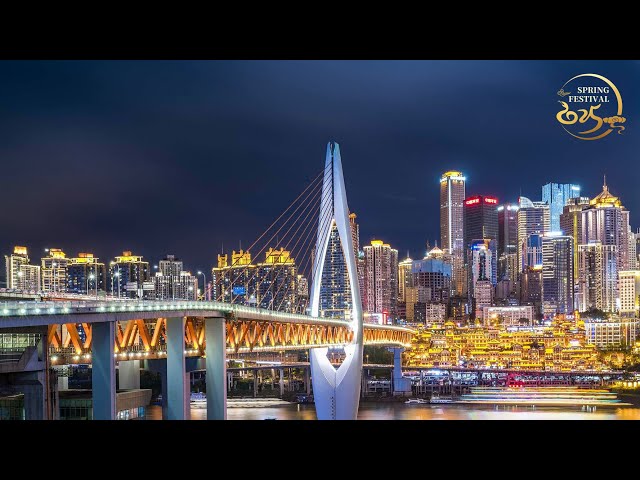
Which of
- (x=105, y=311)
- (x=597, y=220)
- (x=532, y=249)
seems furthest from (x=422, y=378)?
(x=105, y=311)

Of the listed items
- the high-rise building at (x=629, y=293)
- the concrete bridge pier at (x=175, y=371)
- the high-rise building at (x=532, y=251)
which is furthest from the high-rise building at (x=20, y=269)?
the high-rise building at (x=532, y=251)

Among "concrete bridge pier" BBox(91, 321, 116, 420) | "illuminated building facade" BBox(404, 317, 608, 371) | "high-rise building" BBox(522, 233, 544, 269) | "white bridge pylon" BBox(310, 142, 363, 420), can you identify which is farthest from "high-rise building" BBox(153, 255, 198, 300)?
"high-rise building" BBox(522, 233, 544, 269)

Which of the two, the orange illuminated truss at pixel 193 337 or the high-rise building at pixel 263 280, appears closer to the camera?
the orange illuminated truss at pixel 193 337

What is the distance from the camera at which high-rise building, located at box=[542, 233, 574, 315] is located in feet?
134

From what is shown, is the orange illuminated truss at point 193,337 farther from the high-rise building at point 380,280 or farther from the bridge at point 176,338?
the high-rise building at point 380,280

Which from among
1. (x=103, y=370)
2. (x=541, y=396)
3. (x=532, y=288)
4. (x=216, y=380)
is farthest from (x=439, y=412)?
(x=532, y=288)

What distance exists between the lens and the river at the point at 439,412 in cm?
1995

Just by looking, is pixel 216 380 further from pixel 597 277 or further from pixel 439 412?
pixel 597 277

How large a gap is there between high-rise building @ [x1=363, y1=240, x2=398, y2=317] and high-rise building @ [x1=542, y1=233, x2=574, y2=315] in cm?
787

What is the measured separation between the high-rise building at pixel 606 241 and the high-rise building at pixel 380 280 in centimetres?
1014

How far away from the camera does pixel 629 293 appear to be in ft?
116

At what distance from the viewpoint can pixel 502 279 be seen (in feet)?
169
